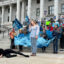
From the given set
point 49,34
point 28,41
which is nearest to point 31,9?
point 28,41

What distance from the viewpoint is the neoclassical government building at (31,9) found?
42844mm

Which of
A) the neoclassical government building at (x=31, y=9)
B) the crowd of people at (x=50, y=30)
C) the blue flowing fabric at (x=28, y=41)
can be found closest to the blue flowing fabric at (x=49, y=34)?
the crowd of people at (x=50, y=30)

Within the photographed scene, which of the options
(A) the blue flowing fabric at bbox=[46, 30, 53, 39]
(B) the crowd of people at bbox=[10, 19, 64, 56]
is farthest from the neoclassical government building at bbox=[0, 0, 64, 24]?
(A) the blue flowing fabric at bbox=[46, 30, 53, 39]

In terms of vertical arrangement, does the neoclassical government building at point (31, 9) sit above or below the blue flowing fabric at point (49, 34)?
above

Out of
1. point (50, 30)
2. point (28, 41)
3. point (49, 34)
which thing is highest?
point (50, 30)

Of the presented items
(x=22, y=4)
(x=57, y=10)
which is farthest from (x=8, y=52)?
(x=22, y=4)

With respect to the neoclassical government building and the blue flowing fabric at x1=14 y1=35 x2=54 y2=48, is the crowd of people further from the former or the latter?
the neoclassical government building

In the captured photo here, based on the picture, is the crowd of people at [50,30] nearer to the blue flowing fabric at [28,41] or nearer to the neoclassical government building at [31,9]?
the blue flowing fabric at [28,41]

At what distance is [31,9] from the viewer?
49250mm

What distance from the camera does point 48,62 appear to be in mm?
7480

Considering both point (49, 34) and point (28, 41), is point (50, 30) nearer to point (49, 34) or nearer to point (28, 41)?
point (49, 34)

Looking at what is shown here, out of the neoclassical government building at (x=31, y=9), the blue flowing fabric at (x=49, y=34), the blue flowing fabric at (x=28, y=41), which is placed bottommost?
the blue flowing fabric at (x=28, y=41)

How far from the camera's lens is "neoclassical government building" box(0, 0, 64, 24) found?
141 feet

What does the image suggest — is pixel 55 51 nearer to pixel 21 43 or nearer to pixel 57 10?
pixel 21 43
